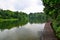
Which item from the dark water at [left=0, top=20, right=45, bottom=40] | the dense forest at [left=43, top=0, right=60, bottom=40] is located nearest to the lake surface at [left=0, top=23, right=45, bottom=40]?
the dark water at [left=0, top=20, right=45, bottom=40]

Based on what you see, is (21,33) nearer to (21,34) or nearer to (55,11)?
(21,34)

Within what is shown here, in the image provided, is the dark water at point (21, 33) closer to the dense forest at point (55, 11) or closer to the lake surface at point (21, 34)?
the lake surface at point (21, 34)

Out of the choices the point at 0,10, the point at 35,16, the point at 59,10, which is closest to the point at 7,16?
the point at 0,10

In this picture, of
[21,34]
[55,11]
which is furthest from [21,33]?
[55,11]

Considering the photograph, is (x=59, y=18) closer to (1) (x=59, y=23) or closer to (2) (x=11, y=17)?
(1) (x=59, y=23)

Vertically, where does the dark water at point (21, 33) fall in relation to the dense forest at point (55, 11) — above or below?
below

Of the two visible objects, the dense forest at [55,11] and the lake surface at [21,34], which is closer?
the dense forest at [55,11]

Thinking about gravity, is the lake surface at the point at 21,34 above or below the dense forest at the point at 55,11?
below

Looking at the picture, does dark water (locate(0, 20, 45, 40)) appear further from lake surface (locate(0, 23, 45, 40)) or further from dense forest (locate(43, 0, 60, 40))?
dense forest (locate(43, 0, 60, 40))

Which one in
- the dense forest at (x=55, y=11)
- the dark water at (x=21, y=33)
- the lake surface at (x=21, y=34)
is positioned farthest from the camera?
the dark water at (x=21, y=33)

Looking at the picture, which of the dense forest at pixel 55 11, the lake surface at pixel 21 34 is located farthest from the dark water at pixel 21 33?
the dense forest at pixel 55 11

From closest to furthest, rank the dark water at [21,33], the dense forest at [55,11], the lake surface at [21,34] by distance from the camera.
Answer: the dense forest at [55,11] < the lake surface at [21,34] < the dark water at [21,33]

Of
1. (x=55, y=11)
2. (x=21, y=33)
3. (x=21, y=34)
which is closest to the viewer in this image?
(x=55, y=11)

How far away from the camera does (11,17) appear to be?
117 meters
